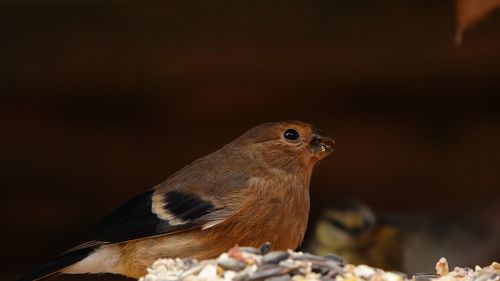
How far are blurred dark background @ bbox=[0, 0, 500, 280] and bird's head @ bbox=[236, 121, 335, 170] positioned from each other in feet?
3.16

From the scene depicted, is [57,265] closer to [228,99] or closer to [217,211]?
[217,211]

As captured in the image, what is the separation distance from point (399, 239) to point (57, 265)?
6.48 feet

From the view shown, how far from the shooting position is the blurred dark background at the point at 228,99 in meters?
4.39

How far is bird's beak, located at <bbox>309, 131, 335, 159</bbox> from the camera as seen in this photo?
Result: 337 centimetres

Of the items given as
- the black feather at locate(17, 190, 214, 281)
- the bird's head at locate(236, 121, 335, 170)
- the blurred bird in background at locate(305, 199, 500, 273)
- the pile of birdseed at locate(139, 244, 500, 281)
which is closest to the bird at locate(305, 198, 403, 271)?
the blurred bird in background at locate(305, 199, 500, 273)

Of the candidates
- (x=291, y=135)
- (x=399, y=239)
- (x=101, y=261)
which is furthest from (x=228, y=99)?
(x=101, y=261)

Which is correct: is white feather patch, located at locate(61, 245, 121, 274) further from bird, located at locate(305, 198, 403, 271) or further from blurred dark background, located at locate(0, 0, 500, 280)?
bird, located at locate(305, 198, 403, 271)

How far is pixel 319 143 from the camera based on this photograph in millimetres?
3371

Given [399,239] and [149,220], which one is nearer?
[149,220]

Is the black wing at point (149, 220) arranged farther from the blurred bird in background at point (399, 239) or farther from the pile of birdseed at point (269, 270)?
the blurred bird in background at point (399, 239)

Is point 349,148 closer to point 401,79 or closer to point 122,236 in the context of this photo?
point 401,79

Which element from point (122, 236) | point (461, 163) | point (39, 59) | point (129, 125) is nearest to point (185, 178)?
point (122, 236)

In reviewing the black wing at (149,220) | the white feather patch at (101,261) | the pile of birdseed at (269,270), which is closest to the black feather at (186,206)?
the black wing at (149,220)

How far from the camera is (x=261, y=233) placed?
3121 mm
